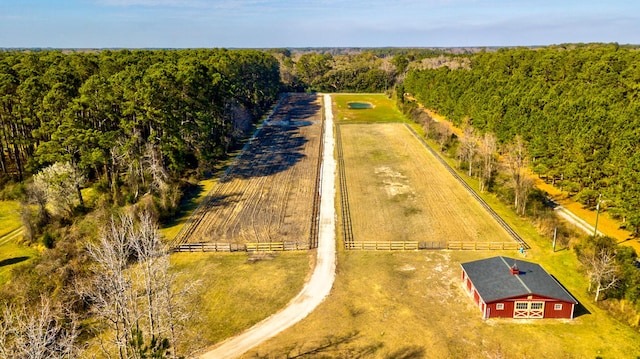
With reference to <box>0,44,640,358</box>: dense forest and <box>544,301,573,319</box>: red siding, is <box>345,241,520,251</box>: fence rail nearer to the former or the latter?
<box>0,44,640,358</box>: dense forest

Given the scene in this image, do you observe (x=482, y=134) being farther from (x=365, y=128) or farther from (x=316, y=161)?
(x=365, y=128)

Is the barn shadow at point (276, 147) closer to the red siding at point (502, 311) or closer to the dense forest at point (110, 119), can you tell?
the dense forest at point (110, 119)

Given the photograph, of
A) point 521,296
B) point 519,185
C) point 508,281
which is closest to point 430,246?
point 508,281

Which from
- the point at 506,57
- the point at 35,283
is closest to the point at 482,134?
the point at 506,57

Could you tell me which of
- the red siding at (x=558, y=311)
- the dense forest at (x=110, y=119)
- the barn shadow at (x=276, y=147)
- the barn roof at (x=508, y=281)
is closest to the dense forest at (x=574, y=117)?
the barn roof at (x=508, y=281)

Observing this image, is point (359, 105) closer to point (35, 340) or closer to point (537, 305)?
point (537, 305)
